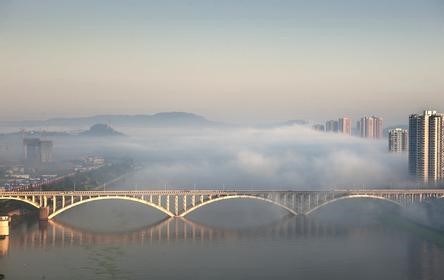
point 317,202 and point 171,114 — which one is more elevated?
point 171,114

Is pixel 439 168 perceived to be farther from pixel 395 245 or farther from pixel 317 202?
pixel 395 245

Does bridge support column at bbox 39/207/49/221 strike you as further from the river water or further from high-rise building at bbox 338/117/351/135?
high-rise building at bbox 338/117/351/135

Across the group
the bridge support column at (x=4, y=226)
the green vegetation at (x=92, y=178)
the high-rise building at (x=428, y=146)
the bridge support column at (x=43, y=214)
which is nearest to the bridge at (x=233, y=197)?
the bridge support column at (x=43, y=214)

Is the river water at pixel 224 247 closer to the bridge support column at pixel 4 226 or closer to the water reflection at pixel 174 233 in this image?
the water reflection at pixel 174 233

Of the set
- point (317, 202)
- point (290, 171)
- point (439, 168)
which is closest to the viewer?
point (317, 202)

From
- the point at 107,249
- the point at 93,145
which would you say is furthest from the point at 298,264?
the point at 93,145

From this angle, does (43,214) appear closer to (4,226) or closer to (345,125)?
(4,226)

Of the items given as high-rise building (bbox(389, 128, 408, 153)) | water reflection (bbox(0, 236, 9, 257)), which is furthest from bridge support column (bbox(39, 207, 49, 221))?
high-rise building (bbox(389, 128, 408, 153))

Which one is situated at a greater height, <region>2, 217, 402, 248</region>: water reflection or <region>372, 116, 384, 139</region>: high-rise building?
<region>372, 116, 384, 139</region>: high-rise building
